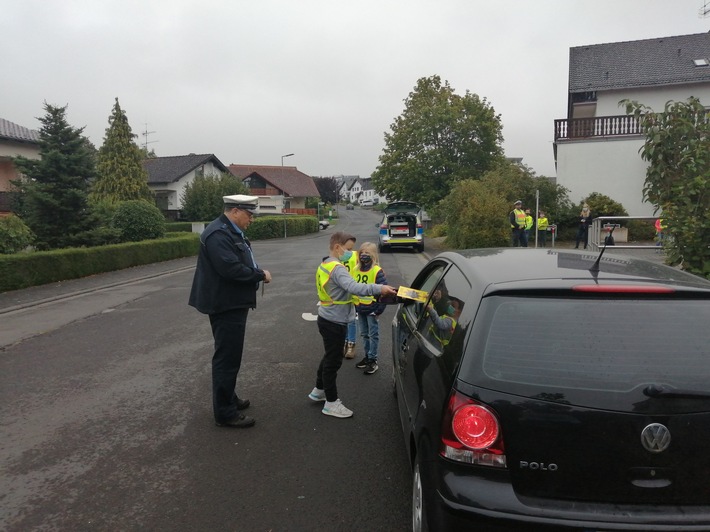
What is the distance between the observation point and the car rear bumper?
212cm

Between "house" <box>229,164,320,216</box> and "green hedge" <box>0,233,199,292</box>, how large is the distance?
139 feet

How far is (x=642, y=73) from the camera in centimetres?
2714

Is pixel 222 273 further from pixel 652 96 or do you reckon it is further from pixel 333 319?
pixel 652 96

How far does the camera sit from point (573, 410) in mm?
2209

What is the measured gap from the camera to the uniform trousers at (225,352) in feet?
14.4

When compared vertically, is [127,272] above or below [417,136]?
below

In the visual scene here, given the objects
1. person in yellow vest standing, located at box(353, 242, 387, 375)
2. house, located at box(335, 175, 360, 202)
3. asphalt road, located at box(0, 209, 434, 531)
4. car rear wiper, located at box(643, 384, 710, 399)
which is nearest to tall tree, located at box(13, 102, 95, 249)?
asphalt road, located at box(0, 209, 434, 531)

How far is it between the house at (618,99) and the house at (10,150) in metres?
23.9

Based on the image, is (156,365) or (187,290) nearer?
(156,365)

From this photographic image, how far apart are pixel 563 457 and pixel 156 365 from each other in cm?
531

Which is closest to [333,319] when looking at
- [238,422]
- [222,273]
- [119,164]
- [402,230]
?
[222,273]

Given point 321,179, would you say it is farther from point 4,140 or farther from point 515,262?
point 515,262

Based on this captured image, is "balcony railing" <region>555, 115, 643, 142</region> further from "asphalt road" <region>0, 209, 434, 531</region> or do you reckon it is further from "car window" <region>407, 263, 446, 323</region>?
"car window" <region>407, 263, 446, 323</region>

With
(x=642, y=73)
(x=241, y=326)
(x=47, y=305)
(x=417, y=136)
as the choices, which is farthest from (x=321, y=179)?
(x=241, y=326)
